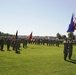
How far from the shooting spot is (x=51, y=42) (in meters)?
71.6

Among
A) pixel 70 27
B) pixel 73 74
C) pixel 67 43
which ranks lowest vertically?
pixel 73 74

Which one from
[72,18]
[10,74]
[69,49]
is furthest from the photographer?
[72,18]

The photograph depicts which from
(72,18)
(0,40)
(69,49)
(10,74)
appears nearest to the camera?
(10,74)

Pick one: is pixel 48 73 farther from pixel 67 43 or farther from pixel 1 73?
pixel 67 43

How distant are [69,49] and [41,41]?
55587 millimetres

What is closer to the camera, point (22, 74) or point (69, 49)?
point (22, 74)

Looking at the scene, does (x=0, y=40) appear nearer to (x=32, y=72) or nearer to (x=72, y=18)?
(x=72, y=18)

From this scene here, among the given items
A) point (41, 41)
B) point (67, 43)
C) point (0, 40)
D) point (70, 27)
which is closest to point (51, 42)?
point (41, 41)

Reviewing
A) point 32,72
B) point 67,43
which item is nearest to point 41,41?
point 67,43

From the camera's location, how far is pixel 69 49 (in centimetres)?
2256

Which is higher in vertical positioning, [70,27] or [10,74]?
[70,27]

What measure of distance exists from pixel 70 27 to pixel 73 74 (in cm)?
1418

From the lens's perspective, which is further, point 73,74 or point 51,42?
point 51,42

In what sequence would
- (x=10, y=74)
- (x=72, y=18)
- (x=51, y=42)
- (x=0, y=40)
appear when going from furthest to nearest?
(x=51, y=42), (x=0, y=40), (x=72, y=18), (x=10, y=74)
